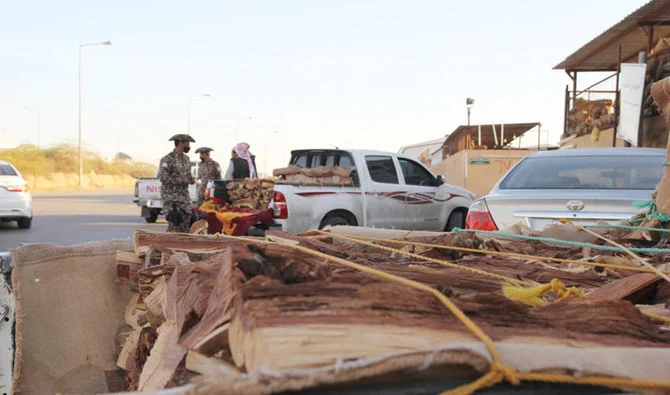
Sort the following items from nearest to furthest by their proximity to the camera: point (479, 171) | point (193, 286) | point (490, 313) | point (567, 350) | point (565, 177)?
point (567, 350) < point (490, 313) < point (193, 286) < point (565, 177) < point (479, 171)

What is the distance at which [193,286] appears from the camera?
54.2 inches

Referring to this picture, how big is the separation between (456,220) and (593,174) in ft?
20.3

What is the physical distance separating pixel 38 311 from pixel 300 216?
6830 mm

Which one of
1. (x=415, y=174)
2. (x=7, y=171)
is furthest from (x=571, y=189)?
(x=7, y=171)

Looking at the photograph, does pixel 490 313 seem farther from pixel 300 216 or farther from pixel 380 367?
pixel 300 216

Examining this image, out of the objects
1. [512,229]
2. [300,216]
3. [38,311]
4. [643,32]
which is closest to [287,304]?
[38,311]

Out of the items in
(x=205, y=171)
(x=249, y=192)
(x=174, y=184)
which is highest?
(x=205, y=171)

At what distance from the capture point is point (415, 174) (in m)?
10.8

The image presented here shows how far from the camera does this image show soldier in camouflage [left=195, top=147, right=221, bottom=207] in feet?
36.6

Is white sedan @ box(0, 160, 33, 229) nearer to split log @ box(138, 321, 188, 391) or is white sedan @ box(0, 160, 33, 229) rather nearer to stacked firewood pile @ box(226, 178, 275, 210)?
stacked firewood pile @ box(226, 178, 275, 210)

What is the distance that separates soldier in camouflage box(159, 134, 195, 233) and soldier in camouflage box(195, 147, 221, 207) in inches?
68.0

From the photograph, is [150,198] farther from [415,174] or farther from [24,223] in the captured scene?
[415,174]

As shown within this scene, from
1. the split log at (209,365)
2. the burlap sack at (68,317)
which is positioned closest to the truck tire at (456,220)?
the burlap sack at (68,317)

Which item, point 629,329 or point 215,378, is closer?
point 215,378
